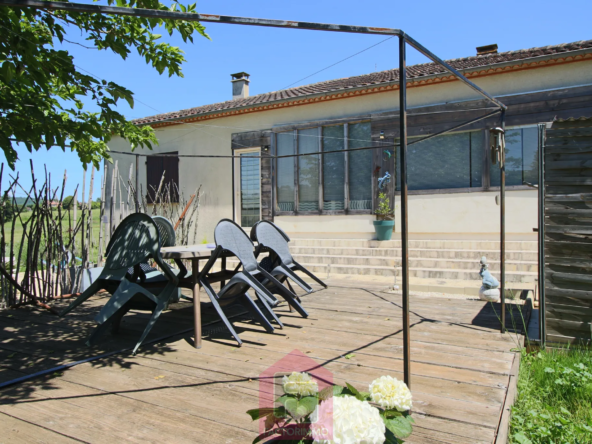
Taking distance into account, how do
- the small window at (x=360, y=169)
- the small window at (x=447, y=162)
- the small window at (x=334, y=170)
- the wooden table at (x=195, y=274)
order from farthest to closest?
the small window at (x=334, y=170)
the small window at (x=360, y=169)
the small window at (x=447, y=162)
the wooden table at (x=195, y=274)

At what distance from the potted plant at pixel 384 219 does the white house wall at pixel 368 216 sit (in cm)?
38

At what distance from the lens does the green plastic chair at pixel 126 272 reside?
365 cm

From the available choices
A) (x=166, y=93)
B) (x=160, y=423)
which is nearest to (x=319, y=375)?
(x=160, y=423)

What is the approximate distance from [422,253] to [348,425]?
25.3ft

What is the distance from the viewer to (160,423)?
88.9 inches

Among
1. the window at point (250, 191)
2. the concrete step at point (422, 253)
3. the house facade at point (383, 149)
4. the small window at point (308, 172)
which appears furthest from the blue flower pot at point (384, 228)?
the window at point (250, 191)

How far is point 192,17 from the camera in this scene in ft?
6.29

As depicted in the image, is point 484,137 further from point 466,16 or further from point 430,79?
point 466,16

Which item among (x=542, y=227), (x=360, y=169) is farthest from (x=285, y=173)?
(x=542, y=227)

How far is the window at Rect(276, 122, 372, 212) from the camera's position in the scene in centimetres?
1009

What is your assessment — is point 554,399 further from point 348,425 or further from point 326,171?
point 326,171

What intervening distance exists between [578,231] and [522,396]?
1.38m

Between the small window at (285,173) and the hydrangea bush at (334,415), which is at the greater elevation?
the small window at (285,173)

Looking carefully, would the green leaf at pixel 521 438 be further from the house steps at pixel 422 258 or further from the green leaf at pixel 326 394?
the house steps at pixel 422 258
